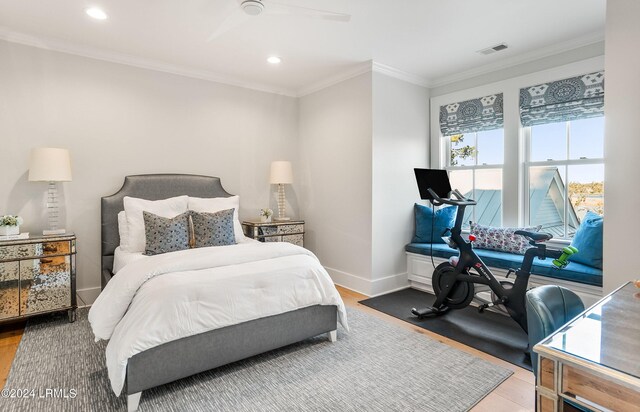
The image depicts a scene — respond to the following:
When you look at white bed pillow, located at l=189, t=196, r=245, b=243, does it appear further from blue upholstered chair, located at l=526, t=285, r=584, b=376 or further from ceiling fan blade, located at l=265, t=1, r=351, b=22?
blue upholstered chair, located at l=526, t=285, r=584, b=376

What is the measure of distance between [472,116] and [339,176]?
5.89ft

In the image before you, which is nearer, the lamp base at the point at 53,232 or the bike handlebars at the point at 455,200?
the bike handlebars at the point at 455,200

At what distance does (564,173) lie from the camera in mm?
3588

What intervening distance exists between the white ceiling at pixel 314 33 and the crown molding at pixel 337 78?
40mm

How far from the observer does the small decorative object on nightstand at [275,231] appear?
432 centimetres

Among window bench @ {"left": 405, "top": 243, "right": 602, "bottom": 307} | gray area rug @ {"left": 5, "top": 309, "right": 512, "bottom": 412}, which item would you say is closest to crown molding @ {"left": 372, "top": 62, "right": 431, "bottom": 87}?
window bench @ {"left": 405, "top": 243, "right": 602, "bottom": 307}

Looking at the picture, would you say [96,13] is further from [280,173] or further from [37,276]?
[280,173]

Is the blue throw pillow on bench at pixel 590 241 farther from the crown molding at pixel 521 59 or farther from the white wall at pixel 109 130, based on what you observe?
the white wall at pixel 109 130

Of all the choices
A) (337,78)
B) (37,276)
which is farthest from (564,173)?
(37,276)

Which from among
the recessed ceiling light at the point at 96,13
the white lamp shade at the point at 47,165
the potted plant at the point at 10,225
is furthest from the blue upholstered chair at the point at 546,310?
the potted plant at the point at 10,225

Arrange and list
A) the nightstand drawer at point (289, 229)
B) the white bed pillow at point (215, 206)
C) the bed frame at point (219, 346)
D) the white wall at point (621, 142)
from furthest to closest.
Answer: the nightstand drawer at point (289, 229) < the white bed pillow at point (215, 206) < the white wall at point (621, 142) < the bed frame at point (219, 346)

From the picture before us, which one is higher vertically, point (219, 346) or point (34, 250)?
point (34, 250)

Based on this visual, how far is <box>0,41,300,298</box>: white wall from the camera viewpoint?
330cm

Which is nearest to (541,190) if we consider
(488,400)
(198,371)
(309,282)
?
(488,400)
